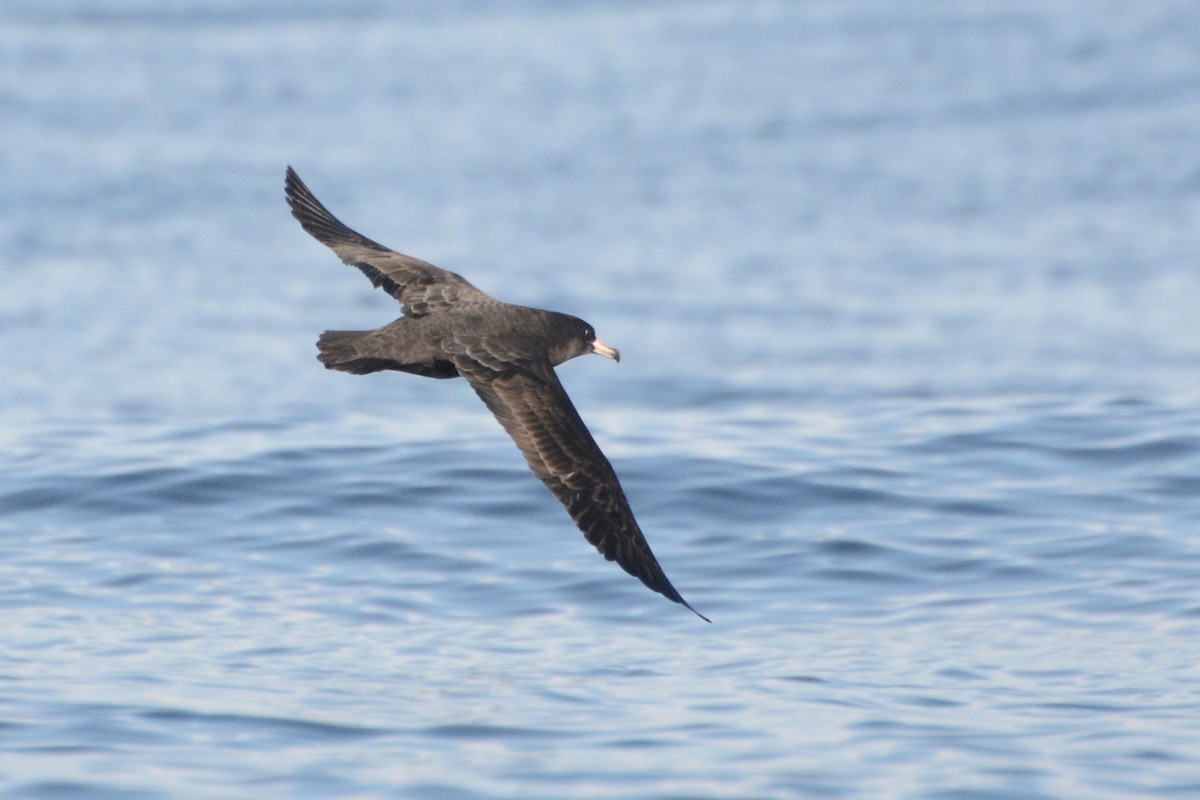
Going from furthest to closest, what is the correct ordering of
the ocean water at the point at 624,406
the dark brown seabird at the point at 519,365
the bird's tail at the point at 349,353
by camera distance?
the bird's tail at the point at 349,353 < the dark brown seabird at the point at 519,365 < the ocean water at the point at 624,406

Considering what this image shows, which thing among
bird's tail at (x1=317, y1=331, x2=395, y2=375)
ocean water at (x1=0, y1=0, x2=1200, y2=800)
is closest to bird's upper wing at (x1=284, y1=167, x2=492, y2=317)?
bird's tail at (x1=317, y1=331, x2=395, y2=375)

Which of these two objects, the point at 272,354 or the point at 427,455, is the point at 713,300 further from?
the point at 427,455

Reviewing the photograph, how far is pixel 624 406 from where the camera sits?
17.7 m

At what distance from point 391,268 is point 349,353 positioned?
130 centimetres

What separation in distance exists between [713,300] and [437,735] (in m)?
15.5

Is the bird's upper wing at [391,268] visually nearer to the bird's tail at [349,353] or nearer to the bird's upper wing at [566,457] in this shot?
the bird's tail at [349,353]

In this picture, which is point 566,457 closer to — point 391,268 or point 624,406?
point 391,268

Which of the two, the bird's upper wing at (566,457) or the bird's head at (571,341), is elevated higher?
the bird's head at (571,341)

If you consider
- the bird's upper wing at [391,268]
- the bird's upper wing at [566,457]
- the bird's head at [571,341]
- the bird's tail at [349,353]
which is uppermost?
the bird's upper wing at [391,268]

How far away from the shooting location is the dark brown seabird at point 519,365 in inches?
285

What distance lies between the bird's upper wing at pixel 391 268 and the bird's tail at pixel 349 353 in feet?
1.73

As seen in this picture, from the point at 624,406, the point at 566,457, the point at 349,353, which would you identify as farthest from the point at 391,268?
the point at 624,406

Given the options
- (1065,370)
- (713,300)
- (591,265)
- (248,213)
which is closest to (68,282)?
(248,213)

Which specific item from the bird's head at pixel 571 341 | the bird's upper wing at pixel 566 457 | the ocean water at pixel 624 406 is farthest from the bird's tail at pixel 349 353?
the ocean water at pixel 624 406
